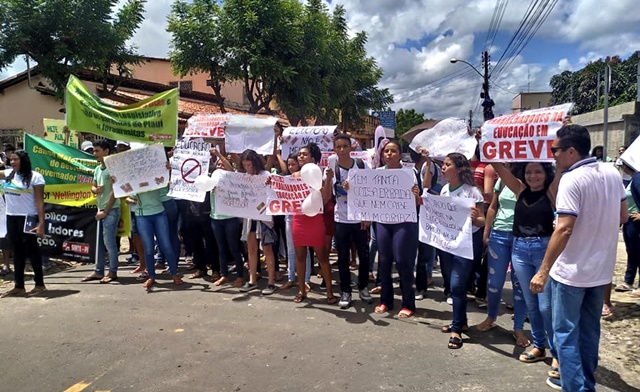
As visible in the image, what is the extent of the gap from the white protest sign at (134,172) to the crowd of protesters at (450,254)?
19cm

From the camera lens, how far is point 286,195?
18.3 ft

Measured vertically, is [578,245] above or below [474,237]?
above

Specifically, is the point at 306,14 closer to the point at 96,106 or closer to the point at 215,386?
the point at 96,106

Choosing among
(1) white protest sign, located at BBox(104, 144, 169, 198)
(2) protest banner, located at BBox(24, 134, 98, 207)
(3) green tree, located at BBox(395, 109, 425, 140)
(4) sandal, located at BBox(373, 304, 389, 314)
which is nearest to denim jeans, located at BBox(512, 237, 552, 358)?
(4) sandal, located at BBox(373, 304, 389, 314)

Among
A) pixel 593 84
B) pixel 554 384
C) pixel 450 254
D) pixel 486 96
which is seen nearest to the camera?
pixel 554 384

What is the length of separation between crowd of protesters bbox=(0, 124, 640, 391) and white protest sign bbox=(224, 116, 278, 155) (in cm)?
23

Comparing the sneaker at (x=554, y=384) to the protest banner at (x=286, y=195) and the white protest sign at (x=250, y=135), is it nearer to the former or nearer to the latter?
the protest banner at (x=286, y=195)

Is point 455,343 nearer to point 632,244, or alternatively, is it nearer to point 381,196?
point 381,196

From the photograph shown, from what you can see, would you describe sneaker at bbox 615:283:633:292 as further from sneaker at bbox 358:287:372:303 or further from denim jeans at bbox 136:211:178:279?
denim jeans at bbox 136:211:178:279

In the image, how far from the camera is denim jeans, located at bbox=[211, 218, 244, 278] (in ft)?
20.3

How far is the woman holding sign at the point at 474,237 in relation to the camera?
4.22 meters

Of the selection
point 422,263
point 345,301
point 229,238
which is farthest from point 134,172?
point 422,263

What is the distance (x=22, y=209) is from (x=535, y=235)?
6080 millimetres

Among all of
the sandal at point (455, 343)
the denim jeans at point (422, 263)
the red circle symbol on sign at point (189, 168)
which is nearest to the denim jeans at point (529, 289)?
the sandal at point (455, 343)
